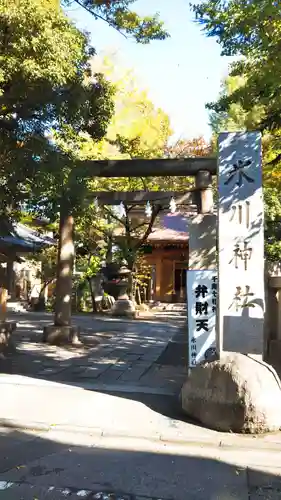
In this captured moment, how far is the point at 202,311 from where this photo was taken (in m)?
7.56

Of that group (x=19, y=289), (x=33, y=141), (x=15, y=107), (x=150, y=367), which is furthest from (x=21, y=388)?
(x=19, y=289)

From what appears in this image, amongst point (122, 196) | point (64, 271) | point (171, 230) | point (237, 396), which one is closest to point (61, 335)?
point (64, 271)

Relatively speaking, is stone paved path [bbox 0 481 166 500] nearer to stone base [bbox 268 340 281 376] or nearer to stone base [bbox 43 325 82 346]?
stone base [bbox 268 340 281 376]

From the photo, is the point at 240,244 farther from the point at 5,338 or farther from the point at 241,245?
the point at 5,338

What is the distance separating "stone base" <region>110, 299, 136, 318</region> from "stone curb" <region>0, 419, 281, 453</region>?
15502 mm

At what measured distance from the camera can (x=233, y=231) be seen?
21.8ft

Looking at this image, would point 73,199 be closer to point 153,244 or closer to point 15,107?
point 15,107

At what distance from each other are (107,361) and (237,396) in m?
4.74

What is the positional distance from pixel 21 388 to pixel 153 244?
22.8 metres

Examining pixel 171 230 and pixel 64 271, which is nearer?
pixel 64 271

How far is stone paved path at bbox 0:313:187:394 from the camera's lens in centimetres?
824

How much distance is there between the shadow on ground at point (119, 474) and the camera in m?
4.08

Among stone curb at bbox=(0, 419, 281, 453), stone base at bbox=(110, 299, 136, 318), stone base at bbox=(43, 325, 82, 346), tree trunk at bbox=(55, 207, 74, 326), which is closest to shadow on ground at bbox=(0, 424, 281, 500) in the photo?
stone curb at bbox=(0, 419, 281, 453)

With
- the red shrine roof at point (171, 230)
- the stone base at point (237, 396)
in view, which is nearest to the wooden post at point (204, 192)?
the stone base at point (237, 396)
